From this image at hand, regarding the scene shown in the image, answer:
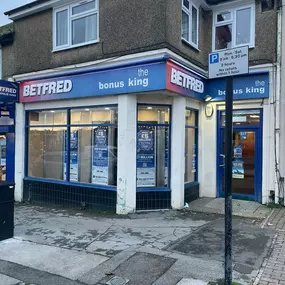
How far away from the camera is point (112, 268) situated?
15.0 ft

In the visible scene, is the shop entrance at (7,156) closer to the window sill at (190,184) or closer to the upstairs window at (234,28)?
the window sill at (190,184)

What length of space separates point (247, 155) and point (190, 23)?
4.10 meters

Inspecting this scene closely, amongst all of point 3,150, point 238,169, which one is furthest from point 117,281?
point 3,150

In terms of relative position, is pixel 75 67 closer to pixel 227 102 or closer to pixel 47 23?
pixel 47 23

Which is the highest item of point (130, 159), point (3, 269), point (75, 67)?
point (75, 67)

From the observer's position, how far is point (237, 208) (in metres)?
8.26

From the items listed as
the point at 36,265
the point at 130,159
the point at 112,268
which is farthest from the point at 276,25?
the point at 36,265

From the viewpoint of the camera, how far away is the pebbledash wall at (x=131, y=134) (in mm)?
7703

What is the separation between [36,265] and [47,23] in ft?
23.7

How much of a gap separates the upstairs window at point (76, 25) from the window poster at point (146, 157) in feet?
9.27

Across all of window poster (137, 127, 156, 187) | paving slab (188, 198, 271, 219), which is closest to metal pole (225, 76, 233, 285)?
paving slab (188, 198, 271, 219)

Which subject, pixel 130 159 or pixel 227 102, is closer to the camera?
pixel 227 102

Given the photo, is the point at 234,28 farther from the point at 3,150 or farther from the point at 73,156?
the point at 3,150

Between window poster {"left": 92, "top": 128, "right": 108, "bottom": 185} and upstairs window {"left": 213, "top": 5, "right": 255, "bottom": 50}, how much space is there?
14.6 feet
